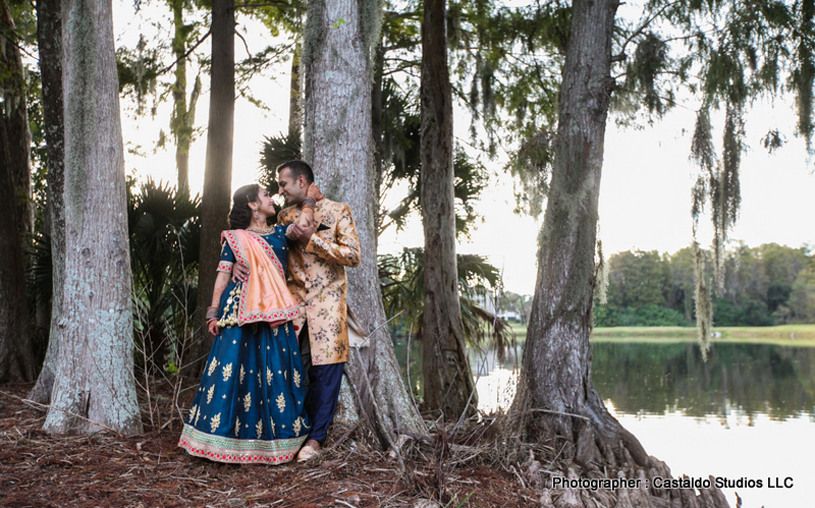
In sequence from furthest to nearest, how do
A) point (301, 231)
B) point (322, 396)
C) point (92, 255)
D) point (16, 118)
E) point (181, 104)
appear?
point (181, 104), point (16, 118), point (92, 255), point (322, 396), point (301, 231)

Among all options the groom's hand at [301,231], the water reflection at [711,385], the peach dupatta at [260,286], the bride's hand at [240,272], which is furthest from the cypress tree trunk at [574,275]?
the water reflection at [711,385]

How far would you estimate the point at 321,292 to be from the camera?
137 inches

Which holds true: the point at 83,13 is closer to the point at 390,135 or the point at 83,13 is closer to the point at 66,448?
the point at 66,448

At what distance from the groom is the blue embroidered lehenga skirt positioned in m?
0.11

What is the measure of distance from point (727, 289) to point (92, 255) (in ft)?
164

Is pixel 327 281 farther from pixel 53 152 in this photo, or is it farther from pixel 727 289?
pixel 727 289

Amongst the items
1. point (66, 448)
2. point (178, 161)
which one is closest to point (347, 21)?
point (66, 448)

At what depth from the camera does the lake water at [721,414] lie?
6758mm

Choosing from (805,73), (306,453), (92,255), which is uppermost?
(805,73)

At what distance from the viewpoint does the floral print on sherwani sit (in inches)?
134

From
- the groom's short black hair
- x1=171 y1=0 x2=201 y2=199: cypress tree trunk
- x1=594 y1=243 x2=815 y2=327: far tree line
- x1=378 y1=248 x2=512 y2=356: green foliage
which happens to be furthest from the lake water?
x1=594 y1=243 x2=815 y2=327: far tree line

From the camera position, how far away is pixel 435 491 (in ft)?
9.50

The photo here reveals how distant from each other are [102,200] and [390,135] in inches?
223

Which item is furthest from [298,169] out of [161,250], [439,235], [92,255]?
[161,250]
